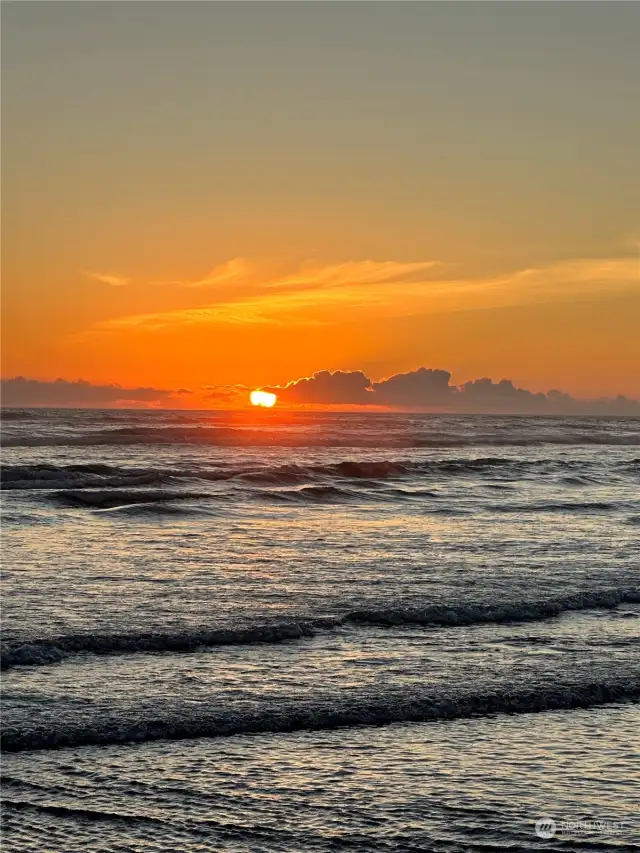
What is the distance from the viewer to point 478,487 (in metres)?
36.7

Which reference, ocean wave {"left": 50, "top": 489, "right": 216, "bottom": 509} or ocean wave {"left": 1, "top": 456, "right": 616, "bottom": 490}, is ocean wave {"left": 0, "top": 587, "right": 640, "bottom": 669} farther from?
ocean wave {"left": 1, "top": 456, "right": 616, "bottom": 490}

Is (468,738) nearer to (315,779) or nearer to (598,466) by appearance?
(315,779)

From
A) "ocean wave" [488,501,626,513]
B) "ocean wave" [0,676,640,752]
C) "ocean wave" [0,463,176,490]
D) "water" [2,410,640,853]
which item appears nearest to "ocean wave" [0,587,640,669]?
"water" [2,410,640,853]

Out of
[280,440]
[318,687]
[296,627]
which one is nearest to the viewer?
[318,687]

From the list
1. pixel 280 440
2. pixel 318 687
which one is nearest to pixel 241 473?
pixel 318 687

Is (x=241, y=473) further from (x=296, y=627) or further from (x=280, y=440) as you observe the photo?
(x=280, y=440)

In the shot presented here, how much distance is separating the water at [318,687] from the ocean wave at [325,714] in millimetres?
25

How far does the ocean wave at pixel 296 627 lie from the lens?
10.2 meters

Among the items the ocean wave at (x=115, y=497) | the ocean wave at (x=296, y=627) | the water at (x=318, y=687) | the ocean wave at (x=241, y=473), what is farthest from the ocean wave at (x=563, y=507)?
the ocean wave at (x=296, y=627)

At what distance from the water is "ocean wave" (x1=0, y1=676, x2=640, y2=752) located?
2cm

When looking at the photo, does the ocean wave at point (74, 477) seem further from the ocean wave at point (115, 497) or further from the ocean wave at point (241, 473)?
the ocean wave at point (115, 497)

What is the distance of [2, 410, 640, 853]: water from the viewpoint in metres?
6.36

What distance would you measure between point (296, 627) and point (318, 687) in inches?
93.9

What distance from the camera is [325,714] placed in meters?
8.30
